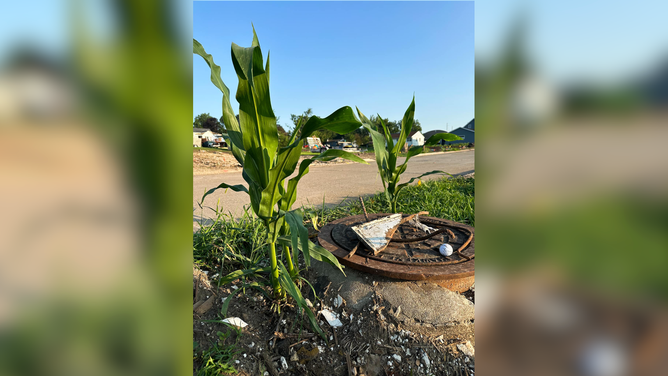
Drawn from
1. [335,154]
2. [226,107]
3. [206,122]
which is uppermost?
[206,122]

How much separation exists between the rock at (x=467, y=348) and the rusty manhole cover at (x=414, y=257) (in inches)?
14.0

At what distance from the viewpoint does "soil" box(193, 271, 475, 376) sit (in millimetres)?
1479

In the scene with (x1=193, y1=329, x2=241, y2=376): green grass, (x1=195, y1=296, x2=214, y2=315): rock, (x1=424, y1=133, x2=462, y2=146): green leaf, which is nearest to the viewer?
(x1=193, y1=329, x2=241, y2=376): green grass

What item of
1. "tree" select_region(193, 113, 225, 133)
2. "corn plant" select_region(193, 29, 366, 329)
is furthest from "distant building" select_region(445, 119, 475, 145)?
"tree" select_region(193, 113, 225, 133)

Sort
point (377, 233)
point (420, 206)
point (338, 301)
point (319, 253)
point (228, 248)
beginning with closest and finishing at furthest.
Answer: point (319, 253), point (338, 301), point (377, 233), point (228, 248), point (420, 206)

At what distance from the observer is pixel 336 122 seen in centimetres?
144

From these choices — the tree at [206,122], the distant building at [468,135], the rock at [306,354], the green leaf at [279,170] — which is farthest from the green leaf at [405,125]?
the tree at [206,122]

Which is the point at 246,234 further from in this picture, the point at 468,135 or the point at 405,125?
the point at 468,135

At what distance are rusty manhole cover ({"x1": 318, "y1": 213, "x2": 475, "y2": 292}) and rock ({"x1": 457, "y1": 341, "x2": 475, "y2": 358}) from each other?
0.36 meters

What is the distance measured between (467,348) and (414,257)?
0.58 metres
